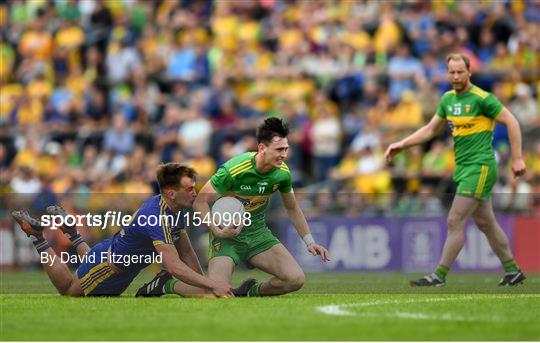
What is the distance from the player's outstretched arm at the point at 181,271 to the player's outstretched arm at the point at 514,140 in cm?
337

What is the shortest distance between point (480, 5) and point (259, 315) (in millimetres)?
14067

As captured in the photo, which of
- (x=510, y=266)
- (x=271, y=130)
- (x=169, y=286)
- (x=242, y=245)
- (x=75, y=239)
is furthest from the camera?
(x=510, y=266)

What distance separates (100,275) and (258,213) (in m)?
1.67

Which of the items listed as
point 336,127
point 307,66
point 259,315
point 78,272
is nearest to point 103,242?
point 78,272

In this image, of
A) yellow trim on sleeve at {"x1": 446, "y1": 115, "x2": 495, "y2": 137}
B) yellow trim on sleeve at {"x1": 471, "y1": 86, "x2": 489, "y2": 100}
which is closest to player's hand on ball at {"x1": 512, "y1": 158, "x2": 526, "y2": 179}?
yellow trim on sleeve at {"x1": 446, "y1": 115, "x2": 495, "y2": 137}

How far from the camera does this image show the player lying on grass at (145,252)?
12602 mm

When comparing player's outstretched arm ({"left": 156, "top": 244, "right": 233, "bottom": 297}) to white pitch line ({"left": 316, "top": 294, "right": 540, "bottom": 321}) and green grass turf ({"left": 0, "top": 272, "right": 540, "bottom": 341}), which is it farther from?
white pitch line ({"left": 316, "top": 294, "right": 540, "bottom": 321})

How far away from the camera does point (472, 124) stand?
14508 millimetres

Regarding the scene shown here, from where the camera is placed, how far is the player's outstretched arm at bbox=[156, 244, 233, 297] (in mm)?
12383

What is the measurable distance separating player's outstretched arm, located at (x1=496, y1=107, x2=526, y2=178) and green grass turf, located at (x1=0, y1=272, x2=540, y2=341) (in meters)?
1.25

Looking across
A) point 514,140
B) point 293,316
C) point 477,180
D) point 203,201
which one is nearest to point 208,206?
point 203,201

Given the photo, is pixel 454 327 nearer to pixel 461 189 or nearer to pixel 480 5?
pixel 461 189

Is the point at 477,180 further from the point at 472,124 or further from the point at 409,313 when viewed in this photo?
the point at 409,313

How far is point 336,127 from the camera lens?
23047mm
